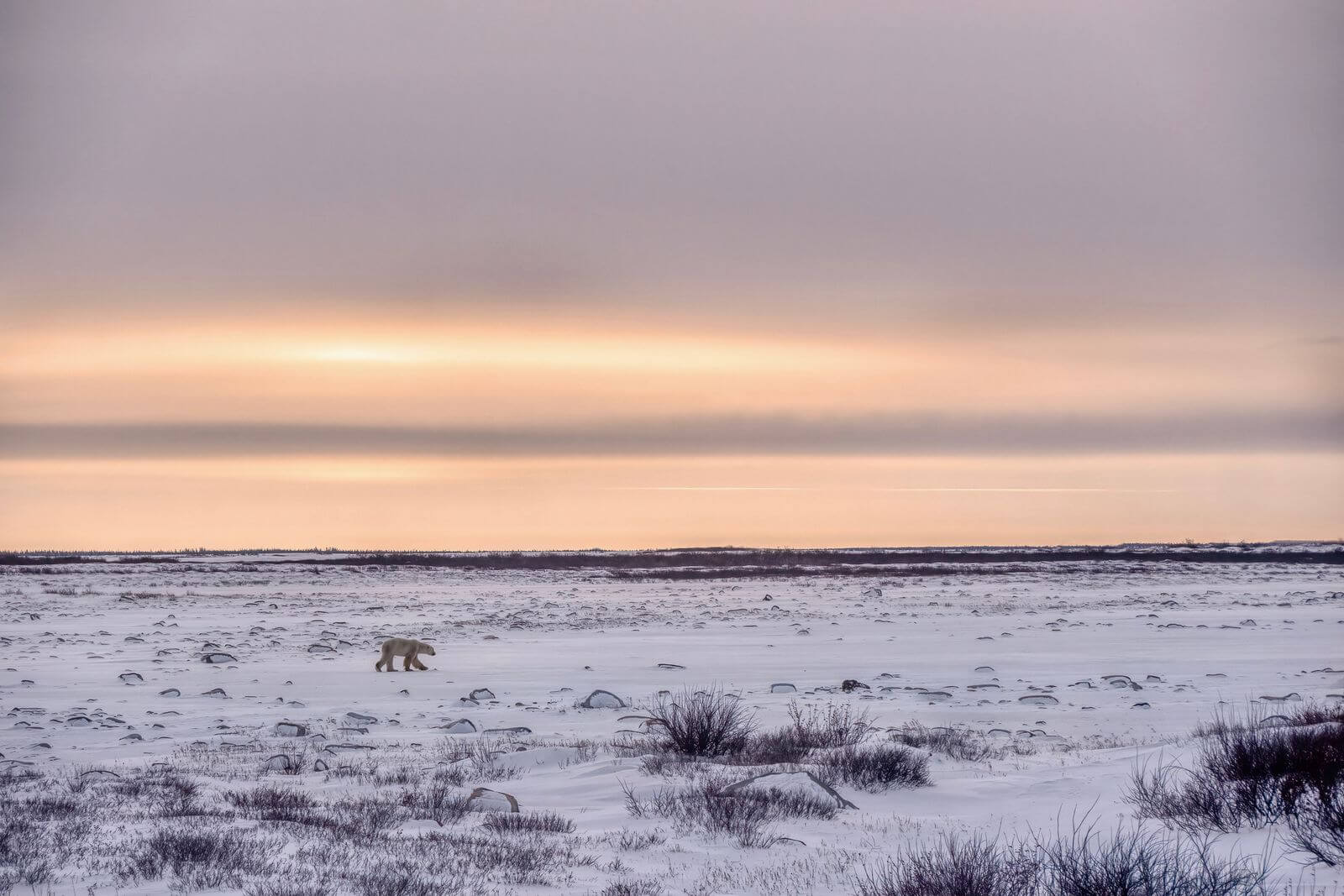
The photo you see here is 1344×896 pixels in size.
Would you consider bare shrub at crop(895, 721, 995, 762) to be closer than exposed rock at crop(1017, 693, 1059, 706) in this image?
Yes

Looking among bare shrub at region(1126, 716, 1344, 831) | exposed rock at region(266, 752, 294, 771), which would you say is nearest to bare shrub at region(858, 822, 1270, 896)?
bare shrub at region(1126, 716, 1344, 831)

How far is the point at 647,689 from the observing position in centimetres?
1936

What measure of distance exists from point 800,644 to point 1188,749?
16.1m

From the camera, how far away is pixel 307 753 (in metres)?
12.7

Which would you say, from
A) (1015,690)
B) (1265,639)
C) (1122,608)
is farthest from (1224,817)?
(1122,608)

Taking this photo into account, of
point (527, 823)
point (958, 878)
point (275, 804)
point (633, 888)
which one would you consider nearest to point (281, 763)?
point (275, 804)

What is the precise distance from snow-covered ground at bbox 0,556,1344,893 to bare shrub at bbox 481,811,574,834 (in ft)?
0.59

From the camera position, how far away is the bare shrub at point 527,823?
859 cm

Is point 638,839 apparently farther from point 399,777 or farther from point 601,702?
point 601,702

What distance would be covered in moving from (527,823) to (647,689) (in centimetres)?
1069

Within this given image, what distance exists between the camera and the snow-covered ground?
8.66 metres

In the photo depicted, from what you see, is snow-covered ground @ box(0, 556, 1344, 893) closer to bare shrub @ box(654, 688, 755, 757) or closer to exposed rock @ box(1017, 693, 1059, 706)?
exposed rock @ box(1017, 693, 1059, 706)

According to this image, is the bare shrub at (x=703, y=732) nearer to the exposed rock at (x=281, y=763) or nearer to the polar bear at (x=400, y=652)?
the exposed rock at (x=281, y=763)

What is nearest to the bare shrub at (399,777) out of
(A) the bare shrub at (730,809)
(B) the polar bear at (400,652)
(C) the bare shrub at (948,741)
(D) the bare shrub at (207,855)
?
(A) the bare shrub at (730,809)
